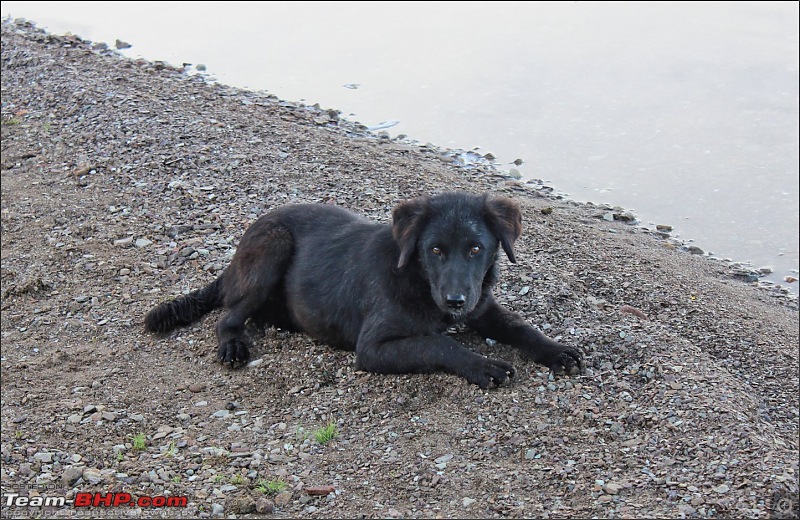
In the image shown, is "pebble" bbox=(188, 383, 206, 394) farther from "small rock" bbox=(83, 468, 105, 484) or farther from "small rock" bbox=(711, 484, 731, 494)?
"small rock" bbox=(711, 484, 731, 494)

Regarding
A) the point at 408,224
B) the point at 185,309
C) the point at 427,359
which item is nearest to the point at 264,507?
the point at 427,359

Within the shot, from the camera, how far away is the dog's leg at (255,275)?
23.8 feet

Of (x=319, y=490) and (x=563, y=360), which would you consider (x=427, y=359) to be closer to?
(x=563, y=360)

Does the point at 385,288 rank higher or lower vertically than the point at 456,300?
lower

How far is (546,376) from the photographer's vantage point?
6328 mm

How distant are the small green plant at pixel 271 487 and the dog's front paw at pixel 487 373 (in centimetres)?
148

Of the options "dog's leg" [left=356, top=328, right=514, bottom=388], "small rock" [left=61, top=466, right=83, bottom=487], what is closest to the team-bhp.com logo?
"small rock" [left=61, top=466, right=83, bottom=487]

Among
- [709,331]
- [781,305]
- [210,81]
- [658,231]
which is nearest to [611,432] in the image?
[709,331]

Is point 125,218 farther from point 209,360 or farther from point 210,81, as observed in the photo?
point 210,81

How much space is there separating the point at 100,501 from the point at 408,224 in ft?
8.50

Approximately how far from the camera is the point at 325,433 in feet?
19.3

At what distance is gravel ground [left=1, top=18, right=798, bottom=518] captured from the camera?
5305mm

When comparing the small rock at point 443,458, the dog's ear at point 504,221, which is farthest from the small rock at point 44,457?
the dog's ear at point 504,221

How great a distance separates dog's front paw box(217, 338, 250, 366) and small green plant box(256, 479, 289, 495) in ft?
5.48
